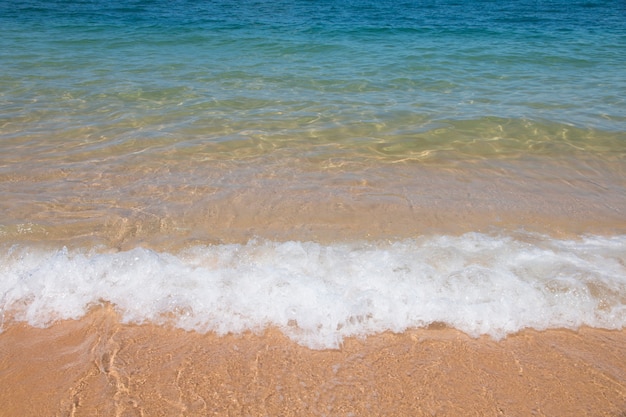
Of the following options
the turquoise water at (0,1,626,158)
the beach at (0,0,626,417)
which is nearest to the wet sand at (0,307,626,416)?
the beach at (0,0,626,417)

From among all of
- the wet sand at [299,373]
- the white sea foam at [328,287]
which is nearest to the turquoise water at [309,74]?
the white sea foam at [328,287]

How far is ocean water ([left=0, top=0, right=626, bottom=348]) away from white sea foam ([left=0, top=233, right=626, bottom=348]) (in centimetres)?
1

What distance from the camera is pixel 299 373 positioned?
A: 239cm

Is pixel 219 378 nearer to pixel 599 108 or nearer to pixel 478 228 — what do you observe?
pixel 478 228

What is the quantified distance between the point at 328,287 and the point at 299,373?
692 millimetres

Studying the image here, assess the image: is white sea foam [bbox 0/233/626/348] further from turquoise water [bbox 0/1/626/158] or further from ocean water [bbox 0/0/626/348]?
turquoise water [bbox 0/1/626/158]

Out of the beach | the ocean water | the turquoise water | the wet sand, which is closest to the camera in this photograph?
the wet sand

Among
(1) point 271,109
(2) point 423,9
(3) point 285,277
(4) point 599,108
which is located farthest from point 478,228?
(2) point 423,9

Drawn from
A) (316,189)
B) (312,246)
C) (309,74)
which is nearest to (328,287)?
(312,246)

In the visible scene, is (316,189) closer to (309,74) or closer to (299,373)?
(299,373)

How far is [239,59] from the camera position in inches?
419

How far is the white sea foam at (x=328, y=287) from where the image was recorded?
8.98 ft

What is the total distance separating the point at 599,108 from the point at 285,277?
6.60 meters

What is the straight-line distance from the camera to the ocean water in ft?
9.42
